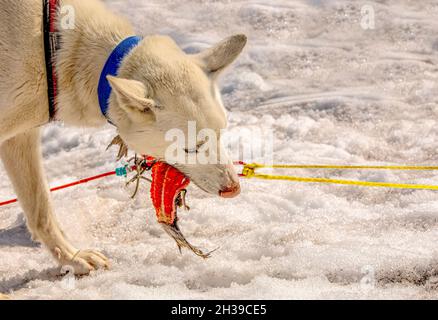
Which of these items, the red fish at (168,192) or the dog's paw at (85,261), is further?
the dog's paw at (85,261)

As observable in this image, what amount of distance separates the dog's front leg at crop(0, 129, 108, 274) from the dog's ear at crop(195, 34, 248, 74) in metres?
1.22

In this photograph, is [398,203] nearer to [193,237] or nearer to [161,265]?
[193,237]

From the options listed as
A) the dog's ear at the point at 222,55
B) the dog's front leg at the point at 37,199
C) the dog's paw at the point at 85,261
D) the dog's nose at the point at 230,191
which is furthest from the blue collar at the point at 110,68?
the dog's paw at the point at 85,261

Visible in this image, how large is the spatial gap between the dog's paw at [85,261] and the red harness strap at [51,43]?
1.07 m

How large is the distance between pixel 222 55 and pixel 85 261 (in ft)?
4.92

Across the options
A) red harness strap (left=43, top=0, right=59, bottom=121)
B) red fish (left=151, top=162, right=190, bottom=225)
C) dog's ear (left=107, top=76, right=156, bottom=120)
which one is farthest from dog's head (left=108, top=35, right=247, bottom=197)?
red harness strap (left=43, top=0, right=59, bottom=121)

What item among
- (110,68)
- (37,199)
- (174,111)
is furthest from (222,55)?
(37,199)

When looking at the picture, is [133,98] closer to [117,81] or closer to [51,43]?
[117,81]

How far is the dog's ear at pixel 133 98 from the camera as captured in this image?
2.61m

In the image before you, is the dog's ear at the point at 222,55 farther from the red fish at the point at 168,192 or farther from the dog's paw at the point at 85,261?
the dog's paw at the point at 85,261

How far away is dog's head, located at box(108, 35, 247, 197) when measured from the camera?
9.20ft
